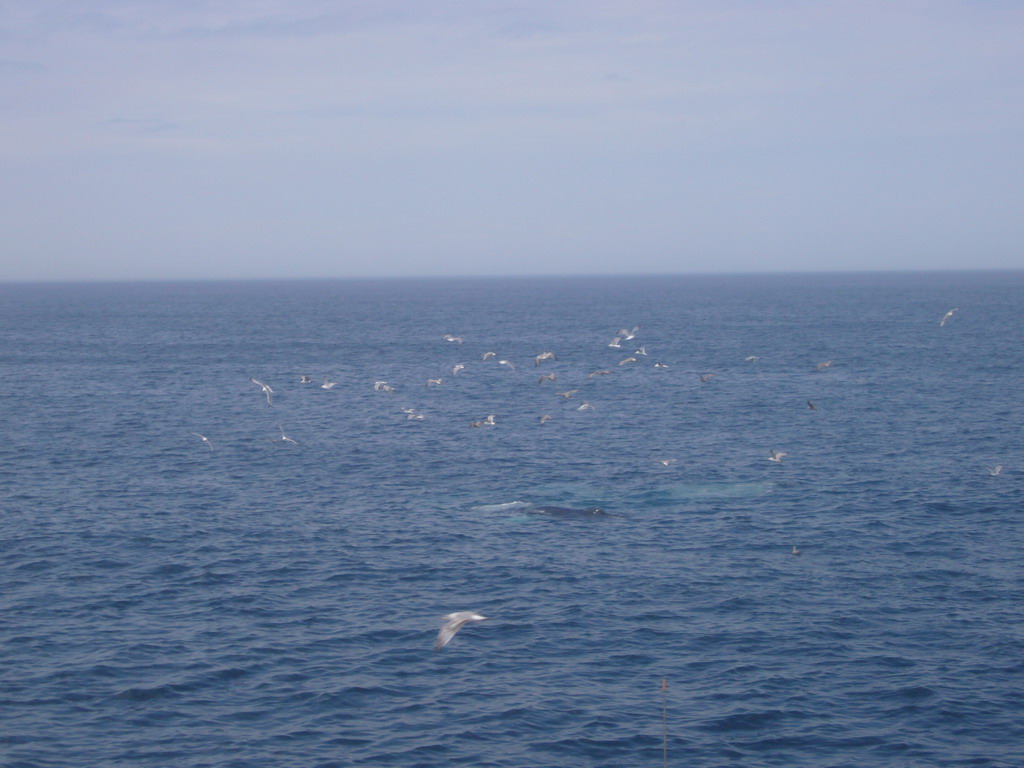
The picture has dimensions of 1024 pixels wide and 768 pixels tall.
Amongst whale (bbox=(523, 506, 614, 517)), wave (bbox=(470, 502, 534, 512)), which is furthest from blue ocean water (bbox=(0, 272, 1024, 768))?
whale (bbox=(523, 506, 614, 517))

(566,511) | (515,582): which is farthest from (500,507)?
(515,582)

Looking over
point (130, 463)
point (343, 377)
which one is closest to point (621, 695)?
point (130, 463)

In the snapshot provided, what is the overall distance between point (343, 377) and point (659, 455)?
164 ft

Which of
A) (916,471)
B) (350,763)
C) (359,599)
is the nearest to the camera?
(350,763)

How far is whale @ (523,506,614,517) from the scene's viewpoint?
53938mm

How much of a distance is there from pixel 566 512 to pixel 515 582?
11000 millimetres

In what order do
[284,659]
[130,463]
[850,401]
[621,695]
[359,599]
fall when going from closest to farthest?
[621,695] → [284,659] → [359,599] → [130,463] → [850,401]

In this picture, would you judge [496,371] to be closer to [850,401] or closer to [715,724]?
[850,401]

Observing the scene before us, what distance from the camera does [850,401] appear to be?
297ft

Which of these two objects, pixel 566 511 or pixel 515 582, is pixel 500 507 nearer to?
pixel 566 511

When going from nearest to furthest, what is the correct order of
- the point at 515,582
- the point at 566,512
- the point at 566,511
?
the point at 515,582, the point at 566,512, the point at 566,511

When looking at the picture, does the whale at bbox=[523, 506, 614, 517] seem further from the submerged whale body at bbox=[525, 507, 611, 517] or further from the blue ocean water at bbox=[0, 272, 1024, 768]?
the blue ocean water at bbox=[0, 272, 1024, 768]

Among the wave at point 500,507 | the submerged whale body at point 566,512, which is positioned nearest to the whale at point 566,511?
the submerged whale body at point 566,512

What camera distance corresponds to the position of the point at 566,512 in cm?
5431
